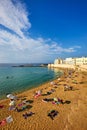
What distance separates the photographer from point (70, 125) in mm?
10586

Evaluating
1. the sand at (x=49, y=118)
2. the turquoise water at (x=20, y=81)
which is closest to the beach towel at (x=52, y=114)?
the sand at (x=49, y=118)

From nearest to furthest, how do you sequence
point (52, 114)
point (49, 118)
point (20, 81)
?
point (49, 118) < point (52, 114) < point (20, 81)

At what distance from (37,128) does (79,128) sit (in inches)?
138

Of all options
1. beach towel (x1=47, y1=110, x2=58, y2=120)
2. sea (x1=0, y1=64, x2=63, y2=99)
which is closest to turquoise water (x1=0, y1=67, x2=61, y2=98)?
sea (x1=0, y1=64, x2=63, y2=99)

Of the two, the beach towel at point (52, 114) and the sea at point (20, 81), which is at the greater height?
the beach towel at point (52, 114)

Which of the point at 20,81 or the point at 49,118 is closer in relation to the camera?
the point at 49,118

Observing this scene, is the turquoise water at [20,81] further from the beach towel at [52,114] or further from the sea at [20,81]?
the beach towel at [52,114]

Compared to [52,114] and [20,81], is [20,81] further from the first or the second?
[52,114]

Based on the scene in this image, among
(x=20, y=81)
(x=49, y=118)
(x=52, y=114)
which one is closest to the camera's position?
(x=49, y=118)

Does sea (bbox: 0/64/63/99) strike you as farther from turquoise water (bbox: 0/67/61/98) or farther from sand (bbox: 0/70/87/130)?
sand (bbox: 0/70/87/130)

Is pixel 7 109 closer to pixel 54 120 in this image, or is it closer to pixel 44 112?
pixel 44 112

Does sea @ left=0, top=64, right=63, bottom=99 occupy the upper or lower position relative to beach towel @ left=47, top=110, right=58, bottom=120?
lower

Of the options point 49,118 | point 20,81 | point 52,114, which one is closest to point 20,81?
point 20,81

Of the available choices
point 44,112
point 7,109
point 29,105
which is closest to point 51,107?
point 44,112
